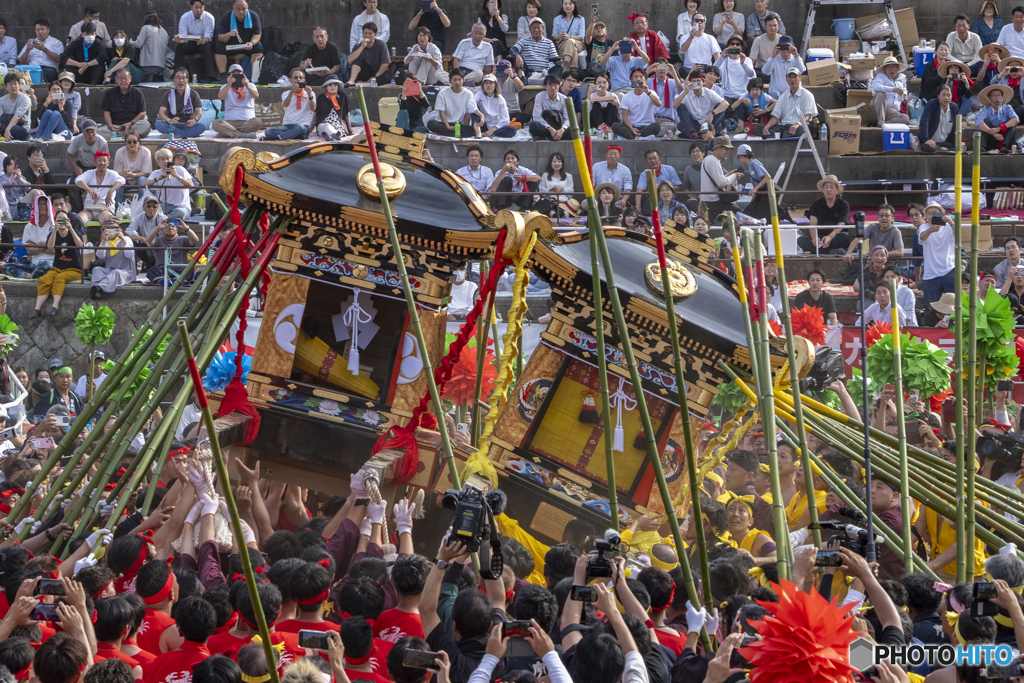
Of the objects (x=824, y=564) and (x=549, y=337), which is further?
(x=549, y=337)

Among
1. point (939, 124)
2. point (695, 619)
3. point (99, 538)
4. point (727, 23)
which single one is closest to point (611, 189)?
point (939, 124)

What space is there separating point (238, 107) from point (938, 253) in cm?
947

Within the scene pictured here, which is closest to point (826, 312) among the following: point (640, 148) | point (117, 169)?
point (640, 148)

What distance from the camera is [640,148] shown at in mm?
15812

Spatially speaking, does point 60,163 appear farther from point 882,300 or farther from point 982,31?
point 982,31

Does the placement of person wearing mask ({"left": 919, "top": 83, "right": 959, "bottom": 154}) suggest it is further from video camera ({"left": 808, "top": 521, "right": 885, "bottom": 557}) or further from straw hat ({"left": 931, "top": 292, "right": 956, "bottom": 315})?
video camera ({"left": 808, "top": 521, "right": 885, "bottom": 557})

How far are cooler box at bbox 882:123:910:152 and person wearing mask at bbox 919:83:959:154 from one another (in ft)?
0.73

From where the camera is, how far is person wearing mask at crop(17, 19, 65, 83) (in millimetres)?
17922

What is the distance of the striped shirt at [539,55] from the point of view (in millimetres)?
17562

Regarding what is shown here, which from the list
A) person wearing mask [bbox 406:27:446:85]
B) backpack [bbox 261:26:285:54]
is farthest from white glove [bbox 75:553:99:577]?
backpack [bbox 261:26:285:54]

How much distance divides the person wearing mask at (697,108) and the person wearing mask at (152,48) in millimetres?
7695

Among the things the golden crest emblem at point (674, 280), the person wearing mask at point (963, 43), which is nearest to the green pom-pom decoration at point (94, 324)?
the golden crest emblem at point (674, 280)

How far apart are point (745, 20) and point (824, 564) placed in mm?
15431

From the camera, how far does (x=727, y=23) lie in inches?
700
